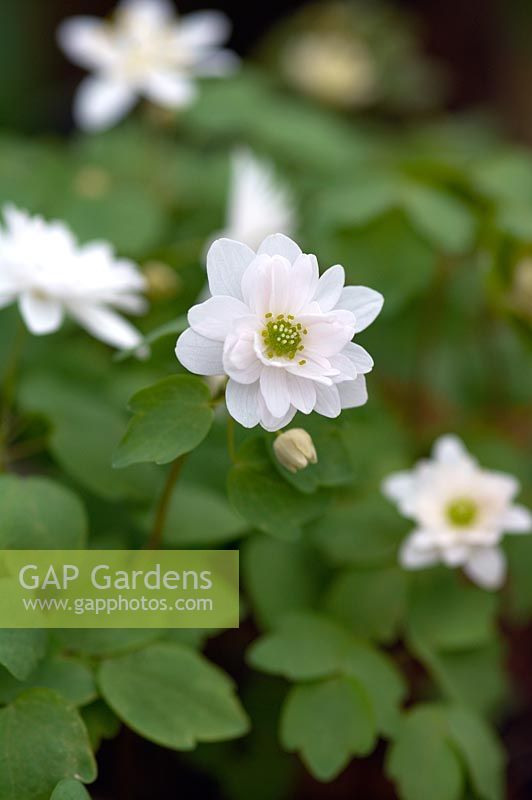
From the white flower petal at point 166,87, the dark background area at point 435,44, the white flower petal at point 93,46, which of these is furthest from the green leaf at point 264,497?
the dark background area at point 435,44

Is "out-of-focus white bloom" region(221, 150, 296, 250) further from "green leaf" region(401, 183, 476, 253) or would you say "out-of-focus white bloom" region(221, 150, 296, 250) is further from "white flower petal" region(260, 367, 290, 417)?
"white flower petal" region(260, 367, 290, 417)

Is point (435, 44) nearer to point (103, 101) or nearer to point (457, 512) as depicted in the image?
point (103, 101)

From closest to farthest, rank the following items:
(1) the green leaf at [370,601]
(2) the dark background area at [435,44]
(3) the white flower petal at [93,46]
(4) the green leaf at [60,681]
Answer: (4) the green leaf at [60,681]
(1) the green leaf at [370,601]
(3) the white flower petal at [93,46]
(2) the dark background area at [435,44]

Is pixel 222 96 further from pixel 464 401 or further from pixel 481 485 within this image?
pixel 481 485

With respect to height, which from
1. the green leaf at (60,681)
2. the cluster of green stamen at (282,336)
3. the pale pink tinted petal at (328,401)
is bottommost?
the green leaf at (60,681)

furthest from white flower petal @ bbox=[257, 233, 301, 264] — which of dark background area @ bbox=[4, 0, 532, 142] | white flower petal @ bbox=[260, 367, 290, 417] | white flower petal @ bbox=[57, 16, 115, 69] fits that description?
dark background area @ bbox=[4, 0, 532, 142]

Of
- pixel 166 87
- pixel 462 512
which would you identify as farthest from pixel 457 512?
pixel 166 87

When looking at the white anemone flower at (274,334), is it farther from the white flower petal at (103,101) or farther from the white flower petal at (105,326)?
the white flower petal at (103,101)
